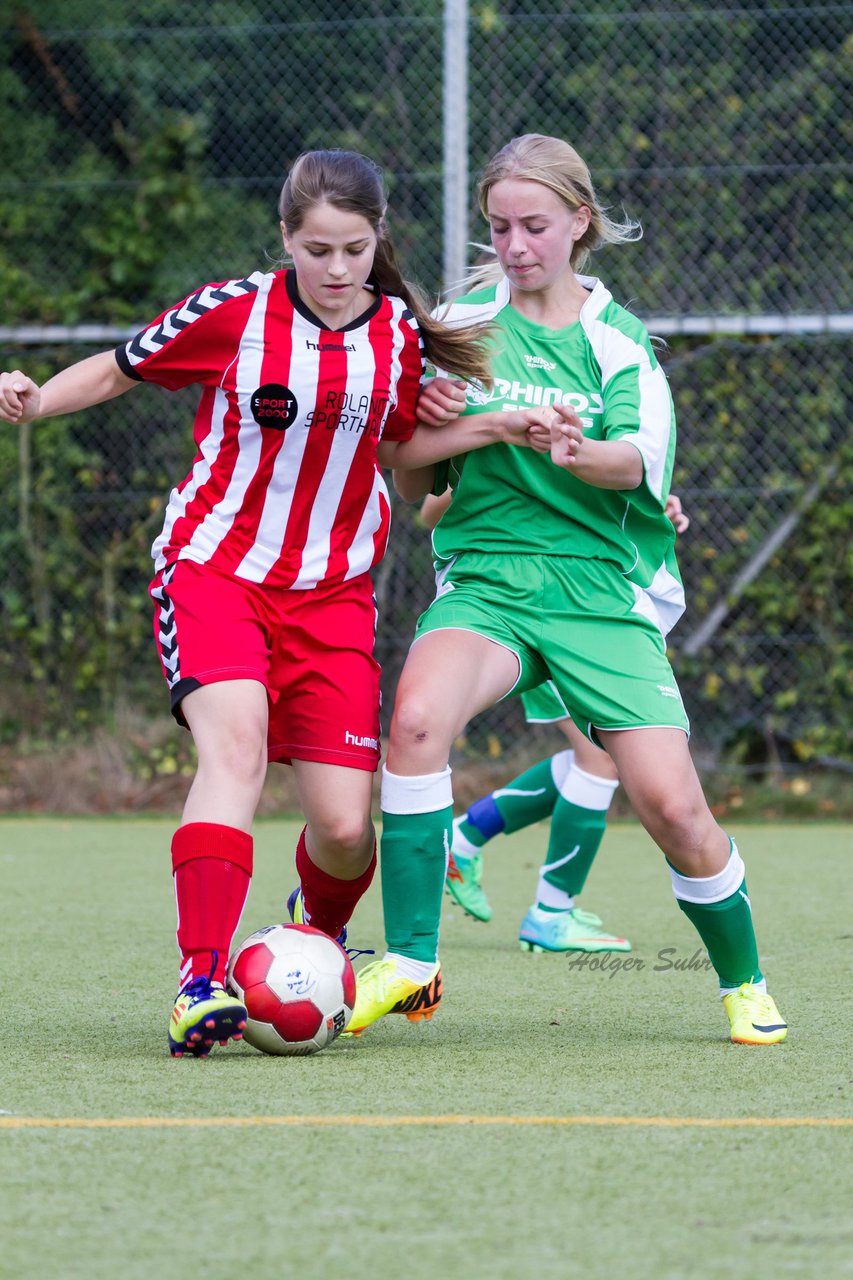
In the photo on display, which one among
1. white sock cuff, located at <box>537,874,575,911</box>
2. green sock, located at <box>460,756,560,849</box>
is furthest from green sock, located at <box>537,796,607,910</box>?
green sock, located at <box>460,756,560,849</box>

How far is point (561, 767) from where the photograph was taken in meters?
4.88

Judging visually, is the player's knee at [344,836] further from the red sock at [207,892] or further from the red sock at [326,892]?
the red sock at [207,892]

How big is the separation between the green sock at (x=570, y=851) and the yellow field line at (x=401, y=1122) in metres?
2.08

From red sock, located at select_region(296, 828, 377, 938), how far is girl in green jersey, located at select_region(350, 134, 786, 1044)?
0.33m

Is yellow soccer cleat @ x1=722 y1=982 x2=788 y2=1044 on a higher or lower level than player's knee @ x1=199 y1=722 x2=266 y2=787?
lower

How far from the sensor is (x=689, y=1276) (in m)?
1.83

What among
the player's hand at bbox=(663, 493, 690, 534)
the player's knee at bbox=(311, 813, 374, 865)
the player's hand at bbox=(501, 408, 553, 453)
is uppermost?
the player's hand at bbox=(501, 408, 553, 453)

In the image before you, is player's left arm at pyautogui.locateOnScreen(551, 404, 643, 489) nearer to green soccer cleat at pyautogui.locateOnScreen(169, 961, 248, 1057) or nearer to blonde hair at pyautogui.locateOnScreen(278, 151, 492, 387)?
blonde hair at pyautogui.locateOnScreen(278, 151, 492, 387)

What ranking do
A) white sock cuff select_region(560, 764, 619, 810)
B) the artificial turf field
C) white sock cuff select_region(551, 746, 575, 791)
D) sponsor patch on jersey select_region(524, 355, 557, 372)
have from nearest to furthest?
the artificial turf field → sponsor patch on jersey select_region(524, 355, 557, 372) → white sock cuff select_region(560, 764, 619, 810) → white sock cuff select_region(551, 746, 575, 791)

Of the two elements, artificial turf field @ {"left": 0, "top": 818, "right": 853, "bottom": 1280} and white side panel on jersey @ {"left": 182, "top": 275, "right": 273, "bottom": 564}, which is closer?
artificial turf field @ {"left": 0, "top": 818, "right": 853, "bottom": 1280}

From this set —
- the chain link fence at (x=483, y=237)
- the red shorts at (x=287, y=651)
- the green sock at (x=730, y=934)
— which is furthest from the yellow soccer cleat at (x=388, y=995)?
the chain link fence at (x=483, y=237)

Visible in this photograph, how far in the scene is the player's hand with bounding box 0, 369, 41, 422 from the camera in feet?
10.6

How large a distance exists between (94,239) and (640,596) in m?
6.32

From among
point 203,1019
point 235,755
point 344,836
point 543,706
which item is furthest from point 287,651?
point 543,706
